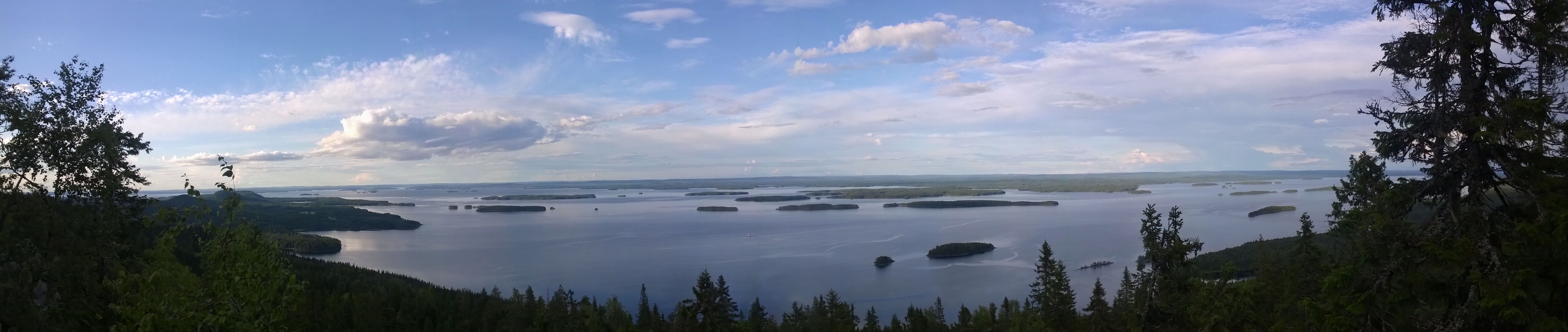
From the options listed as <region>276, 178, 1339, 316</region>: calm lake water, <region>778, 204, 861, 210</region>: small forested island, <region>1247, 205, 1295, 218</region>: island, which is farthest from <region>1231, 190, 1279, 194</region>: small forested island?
<region>778, 204, 861, 210</region>: small forested island

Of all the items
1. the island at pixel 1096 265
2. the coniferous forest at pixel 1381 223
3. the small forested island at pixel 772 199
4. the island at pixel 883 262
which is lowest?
the island at pixel 883 262

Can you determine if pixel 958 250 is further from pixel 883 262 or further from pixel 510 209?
pixel 510 209

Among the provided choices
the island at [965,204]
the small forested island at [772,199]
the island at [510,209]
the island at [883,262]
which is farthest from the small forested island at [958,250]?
the small forested island at [772,199]

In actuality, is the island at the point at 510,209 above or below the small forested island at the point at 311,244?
above

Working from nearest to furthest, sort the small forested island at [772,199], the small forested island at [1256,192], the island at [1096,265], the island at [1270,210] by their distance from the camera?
the island at [1096,265] → the island at [1270,210] → the small forested island at [1256,192] → the small forested island at [772,199]

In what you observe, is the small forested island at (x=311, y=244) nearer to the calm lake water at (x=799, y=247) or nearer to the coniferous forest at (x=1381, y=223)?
the calm lake water at (x=799, y=247)

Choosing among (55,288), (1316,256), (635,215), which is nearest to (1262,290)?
(1316,256)

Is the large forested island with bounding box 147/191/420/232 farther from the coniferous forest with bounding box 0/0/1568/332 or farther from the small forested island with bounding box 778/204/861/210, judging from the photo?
the coniferous forest with bounding box 0/0/1568/332
